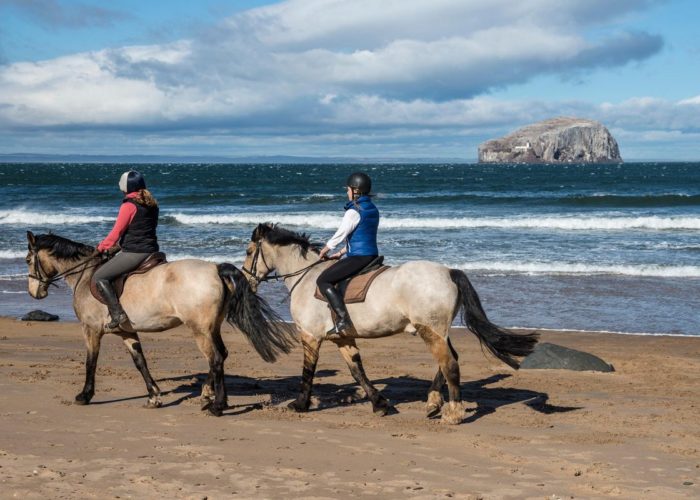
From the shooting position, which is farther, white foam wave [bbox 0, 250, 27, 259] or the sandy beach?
white foam wave [bbox 0, 250, 27, 259]

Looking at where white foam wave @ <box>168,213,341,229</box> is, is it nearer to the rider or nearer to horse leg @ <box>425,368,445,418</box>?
horse leg @ <box>425,368,445,418</box>

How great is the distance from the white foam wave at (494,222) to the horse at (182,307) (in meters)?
26.7

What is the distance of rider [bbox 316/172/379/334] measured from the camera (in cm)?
831

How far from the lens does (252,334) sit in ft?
28.5

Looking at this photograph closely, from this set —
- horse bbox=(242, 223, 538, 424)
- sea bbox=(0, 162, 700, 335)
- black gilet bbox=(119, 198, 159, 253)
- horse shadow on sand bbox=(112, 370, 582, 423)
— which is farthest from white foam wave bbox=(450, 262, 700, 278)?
black gilet bbox=(119, 198, 159, 253)

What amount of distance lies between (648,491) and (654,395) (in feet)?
12.6

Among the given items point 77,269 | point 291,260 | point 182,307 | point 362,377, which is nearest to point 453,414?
point 362,377

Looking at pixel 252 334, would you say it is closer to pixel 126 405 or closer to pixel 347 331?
pixel 347 331

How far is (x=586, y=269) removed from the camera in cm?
2164

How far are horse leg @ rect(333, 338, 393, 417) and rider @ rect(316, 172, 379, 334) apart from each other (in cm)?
37

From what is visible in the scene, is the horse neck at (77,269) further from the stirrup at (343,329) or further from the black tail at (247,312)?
the stirrup at (343,329)

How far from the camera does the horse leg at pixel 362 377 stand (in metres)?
8.60

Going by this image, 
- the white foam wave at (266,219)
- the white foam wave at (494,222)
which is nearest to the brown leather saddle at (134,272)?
the white foam wave at (494,222)

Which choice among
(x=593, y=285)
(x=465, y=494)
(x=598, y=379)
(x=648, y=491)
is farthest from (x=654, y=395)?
(x=593, y=285)
